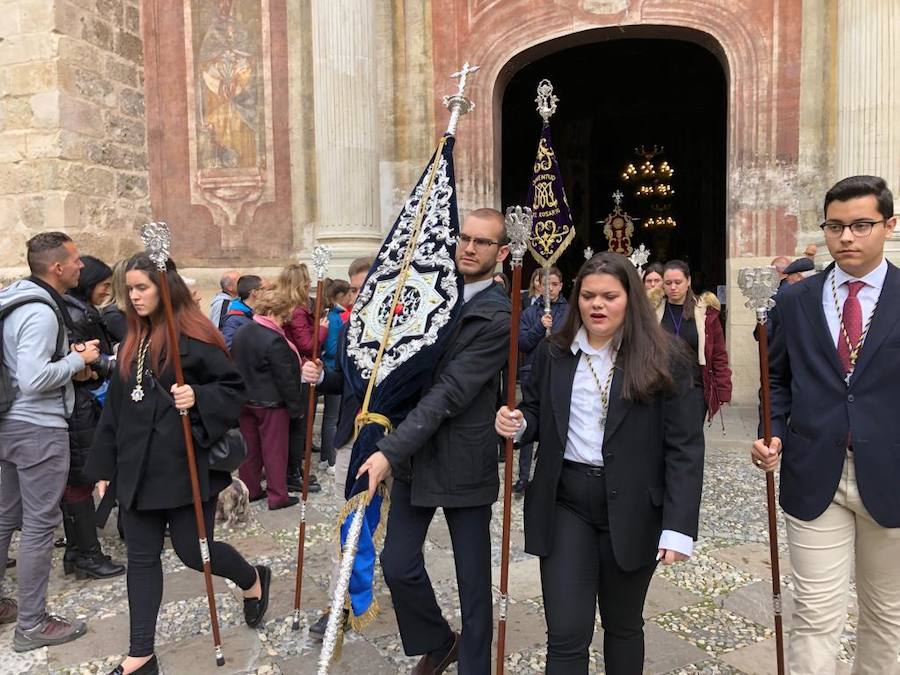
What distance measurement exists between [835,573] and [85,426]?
375 cm

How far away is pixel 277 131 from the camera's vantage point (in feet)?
31.9

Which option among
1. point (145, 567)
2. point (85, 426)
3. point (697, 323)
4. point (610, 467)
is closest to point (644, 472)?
point (610, 467)

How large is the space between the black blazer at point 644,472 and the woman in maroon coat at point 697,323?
142 inches

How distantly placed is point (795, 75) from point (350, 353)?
735 cm

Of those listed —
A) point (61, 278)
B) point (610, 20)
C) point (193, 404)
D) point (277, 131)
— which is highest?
point (610, 20)

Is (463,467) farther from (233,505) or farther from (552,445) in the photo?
(233,505)

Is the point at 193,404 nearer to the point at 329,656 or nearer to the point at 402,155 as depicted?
the point at 329,656

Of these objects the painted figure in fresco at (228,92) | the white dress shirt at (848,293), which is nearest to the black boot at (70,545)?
the white dress shirt at (848,293)

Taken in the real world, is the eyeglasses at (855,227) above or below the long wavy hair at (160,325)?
above

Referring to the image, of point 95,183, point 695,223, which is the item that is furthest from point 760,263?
point 695,223

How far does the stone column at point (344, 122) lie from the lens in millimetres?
8852

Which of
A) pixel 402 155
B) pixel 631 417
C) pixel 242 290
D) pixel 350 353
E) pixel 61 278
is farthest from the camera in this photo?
pixel 402 155

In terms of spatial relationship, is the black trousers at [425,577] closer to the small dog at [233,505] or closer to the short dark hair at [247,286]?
the small dog at [233,505]

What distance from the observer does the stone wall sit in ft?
29.1
